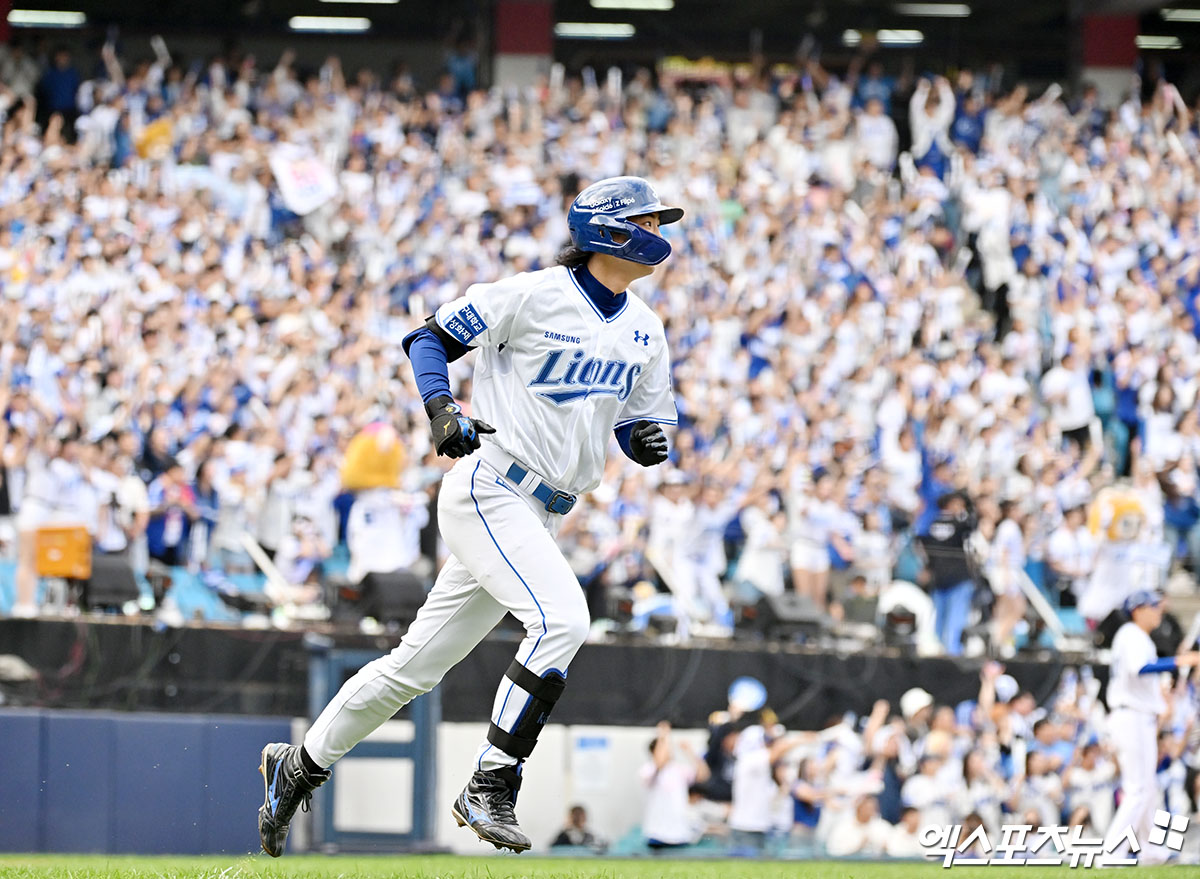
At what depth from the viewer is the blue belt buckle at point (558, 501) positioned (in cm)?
606

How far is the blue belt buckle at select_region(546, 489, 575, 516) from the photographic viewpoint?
6.06 metres

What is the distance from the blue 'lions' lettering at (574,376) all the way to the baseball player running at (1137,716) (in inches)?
270

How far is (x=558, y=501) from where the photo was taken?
609 cm

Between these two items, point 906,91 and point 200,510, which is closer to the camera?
point 200,510

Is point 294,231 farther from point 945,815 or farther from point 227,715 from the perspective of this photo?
point 945,815

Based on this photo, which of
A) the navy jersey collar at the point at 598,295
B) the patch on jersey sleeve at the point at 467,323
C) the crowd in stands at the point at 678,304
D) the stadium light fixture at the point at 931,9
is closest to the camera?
the patch on jersey sleeve at the point at 467,323

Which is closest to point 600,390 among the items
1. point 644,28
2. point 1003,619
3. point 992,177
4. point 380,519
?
point 380,519

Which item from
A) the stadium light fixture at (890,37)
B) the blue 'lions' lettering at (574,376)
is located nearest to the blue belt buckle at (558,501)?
the blue 'lions' lettering at (574,376)

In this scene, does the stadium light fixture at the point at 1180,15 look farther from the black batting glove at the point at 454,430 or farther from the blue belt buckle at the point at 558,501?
the black batting glove at the point at 454,430

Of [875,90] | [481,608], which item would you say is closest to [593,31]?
[875,90]

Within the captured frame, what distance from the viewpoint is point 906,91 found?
24406 mm

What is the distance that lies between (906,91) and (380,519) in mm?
13055

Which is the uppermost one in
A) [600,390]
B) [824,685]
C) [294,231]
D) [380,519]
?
[294,231]

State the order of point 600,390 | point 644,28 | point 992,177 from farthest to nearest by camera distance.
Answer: point 644,28 → point 992,177 → point 600,390
